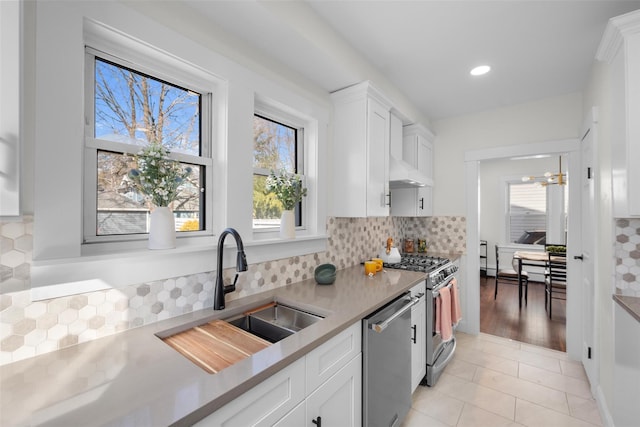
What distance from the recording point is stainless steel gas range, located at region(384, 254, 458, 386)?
232 centimetres

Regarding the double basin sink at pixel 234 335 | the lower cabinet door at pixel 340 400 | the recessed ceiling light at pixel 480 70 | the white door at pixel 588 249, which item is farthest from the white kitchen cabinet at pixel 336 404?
the recessed ceiling light at pixel 480 70

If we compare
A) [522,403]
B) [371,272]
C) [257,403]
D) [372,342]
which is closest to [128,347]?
[257,403]

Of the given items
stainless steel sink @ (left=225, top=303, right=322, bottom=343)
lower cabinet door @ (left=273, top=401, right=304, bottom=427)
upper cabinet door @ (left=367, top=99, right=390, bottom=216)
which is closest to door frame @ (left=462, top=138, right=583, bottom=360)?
upper cabinet door @ (left=367, top=99, right=390, bottom=216)

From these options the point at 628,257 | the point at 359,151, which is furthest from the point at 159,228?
the point at 628,257

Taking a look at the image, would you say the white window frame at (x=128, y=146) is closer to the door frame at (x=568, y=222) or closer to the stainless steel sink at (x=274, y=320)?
the stainless steel sink at (x=274, y=320)

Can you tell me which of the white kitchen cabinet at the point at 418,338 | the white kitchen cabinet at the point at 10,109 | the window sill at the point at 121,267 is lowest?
the white kitchen cabinet at the point at 418,338

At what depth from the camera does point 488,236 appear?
6355mm

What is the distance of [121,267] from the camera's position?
3.89 feet

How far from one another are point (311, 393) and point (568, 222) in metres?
3.11

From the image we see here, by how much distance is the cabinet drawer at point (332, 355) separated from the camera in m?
1.17

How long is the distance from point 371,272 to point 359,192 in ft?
2.15

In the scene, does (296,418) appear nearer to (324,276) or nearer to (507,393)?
(324,276)

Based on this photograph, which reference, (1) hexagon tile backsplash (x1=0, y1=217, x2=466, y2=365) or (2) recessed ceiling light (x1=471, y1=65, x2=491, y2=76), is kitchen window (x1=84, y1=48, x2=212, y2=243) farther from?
(2) recessed ceiling light (x1=471, y1=65, x2=491, y2=76)

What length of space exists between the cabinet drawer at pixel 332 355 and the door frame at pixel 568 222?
8.16ft
